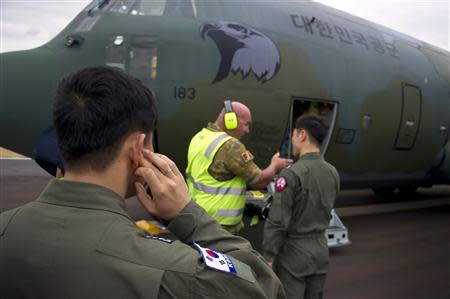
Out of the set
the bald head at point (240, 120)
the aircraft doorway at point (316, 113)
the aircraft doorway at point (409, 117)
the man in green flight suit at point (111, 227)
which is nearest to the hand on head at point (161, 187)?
the man in green flight suit at point (111, 227)

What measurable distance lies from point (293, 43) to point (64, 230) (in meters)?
5.93

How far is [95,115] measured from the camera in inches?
46.0

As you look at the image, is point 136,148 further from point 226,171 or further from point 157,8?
point 157,8

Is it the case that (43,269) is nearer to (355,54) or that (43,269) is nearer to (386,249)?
(386,249)

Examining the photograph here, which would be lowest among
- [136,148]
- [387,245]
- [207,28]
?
[387,245]

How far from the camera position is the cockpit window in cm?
582

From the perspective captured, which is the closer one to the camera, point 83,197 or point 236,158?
point 83,197

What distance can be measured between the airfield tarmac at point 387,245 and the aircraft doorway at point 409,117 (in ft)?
5.33

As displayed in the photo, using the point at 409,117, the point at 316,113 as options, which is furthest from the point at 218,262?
the point at 409,117

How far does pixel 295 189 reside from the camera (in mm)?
3229

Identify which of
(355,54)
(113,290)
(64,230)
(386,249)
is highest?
(355,54)

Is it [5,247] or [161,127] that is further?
[161,127]

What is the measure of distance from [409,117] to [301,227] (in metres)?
5.93

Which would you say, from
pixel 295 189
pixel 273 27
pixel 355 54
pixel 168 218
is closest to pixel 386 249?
pixel 355 54
